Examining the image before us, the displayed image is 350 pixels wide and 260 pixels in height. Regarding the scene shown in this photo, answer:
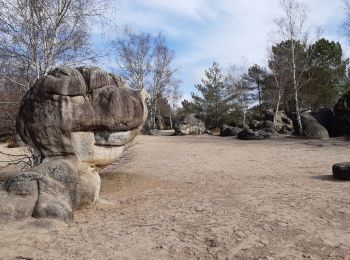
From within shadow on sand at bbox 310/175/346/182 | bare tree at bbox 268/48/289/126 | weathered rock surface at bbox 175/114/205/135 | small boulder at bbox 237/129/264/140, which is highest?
bare tree at bbox 268/48/289/126

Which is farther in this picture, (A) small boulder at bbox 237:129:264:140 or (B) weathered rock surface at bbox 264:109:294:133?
(B) weathered rock surface at bbox 264:109:294:133

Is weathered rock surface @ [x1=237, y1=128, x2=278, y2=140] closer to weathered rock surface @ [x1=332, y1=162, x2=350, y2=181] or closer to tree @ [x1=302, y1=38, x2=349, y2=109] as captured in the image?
weathered rock surface @ [x1=332, y1=162, x2=350, y2=181]

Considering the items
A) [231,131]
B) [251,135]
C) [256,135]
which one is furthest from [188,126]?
[256,135]

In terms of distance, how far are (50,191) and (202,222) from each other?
233 centimetres

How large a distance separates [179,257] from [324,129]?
18.9 meters

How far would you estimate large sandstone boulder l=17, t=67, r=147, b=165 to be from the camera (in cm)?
663

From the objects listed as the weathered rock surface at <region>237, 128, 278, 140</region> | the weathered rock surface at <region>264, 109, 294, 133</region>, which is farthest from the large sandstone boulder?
the weathered rock surface at <region>264, 109, 294, 133</region>

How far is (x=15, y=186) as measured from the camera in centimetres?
604

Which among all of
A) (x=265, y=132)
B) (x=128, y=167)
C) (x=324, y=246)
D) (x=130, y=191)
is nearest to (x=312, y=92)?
(x=265, y=132)

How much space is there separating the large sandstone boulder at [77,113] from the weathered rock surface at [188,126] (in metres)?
24.6

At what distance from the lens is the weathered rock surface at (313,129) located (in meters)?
21.4

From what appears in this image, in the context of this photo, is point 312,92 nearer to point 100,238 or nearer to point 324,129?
point 324,129

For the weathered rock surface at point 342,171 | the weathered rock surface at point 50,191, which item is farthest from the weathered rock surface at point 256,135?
the weathered rock surface at point 50,191

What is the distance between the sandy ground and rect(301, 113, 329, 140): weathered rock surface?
11.6 metres
